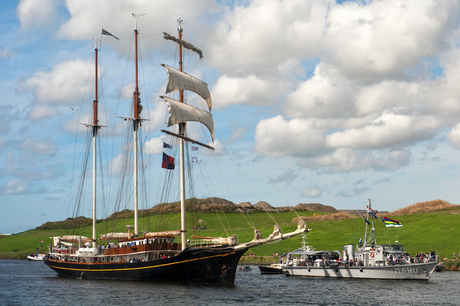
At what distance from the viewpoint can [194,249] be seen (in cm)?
5312

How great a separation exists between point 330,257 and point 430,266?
17950mm

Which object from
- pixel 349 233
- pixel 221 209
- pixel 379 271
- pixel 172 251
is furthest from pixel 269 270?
pixel 221 209

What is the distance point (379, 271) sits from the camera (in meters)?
64.2

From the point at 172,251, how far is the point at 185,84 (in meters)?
22.5

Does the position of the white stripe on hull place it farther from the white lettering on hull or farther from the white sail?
the white sail

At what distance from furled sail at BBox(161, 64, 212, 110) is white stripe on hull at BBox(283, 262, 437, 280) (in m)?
30.2

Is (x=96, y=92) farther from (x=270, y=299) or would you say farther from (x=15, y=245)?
(x=15, y=245)

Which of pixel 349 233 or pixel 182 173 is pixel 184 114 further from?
pixel 349 233

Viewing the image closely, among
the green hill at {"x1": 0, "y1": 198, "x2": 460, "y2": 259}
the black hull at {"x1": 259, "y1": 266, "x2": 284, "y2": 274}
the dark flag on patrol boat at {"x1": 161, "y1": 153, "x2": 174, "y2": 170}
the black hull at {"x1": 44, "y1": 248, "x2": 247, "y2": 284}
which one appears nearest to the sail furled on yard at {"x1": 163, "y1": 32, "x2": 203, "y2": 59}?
the dark flag on patrol boat at {"x1": 161, "y1": 153, "x2": 174, "y2": 170}

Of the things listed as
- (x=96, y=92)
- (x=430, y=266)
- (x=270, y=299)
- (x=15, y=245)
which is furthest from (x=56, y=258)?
(x=15, y=245)

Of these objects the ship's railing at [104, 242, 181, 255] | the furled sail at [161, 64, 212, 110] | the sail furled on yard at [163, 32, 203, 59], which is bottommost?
the ship's railing at [104, 242, 181, 255]

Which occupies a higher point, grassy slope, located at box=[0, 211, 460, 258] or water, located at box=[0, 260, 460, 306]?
grassy slope, located at box=[0, 211, 460, 258]

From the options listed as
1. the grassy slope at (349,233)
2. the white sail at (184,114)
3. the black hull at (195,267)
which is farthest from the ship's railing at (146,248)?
the white sail at (184,114)

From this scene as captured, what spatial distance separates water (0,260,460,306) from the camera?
4303 cm
